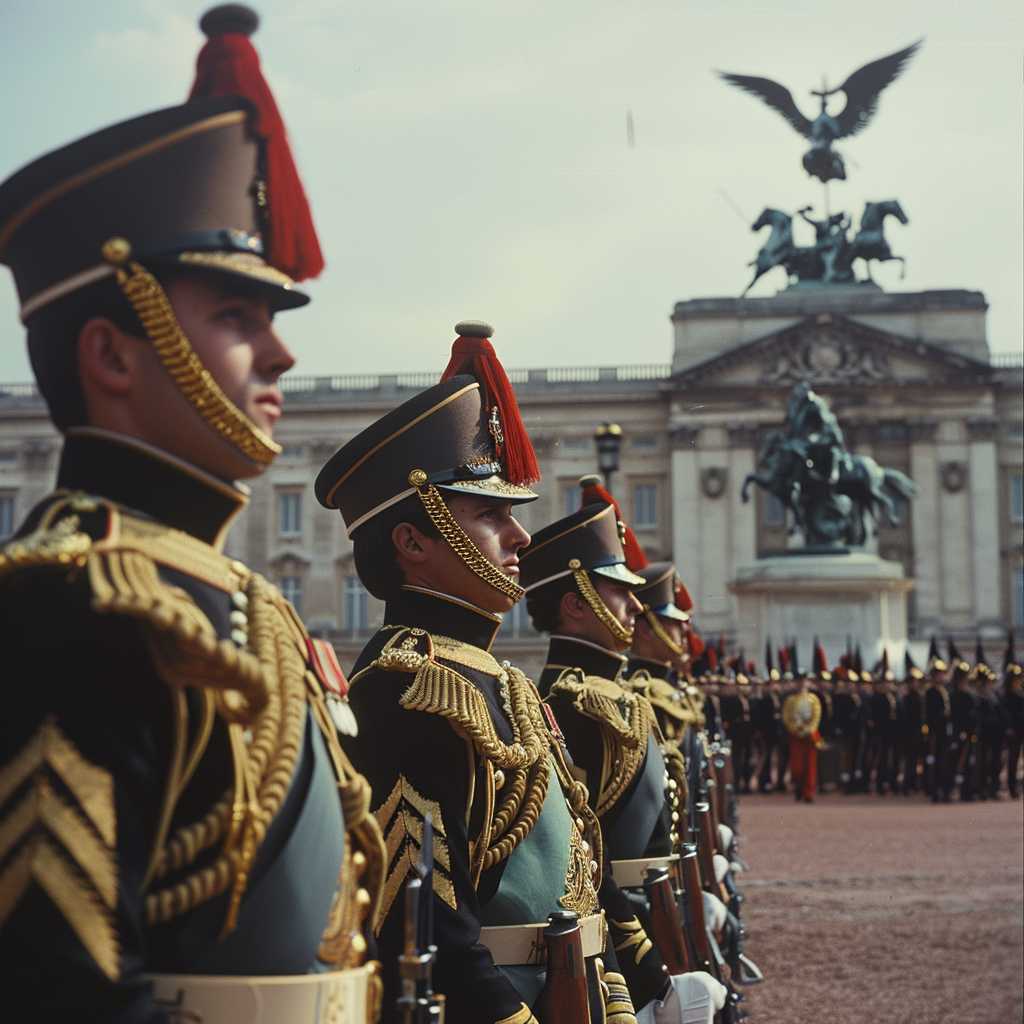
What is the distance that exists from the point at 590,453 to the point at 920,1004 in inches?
2033

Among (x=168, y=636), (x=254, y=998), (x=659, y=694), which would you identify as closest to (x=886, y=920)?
(x=659, y=694)

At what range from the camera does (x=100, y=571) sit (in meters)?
1.92

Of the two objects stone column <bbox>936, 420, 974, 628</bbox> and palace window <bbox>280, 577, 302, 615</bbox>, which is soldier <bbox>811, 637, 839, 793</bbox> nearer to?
stone column <bbox>936, 420, 974, 628</bbox>

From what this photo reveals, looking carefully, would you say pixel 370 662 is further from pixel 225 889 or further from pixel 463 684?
pixel 225 889

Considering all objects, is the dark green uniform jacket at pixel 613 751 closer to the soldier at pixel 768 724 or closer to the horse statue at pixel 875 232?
the soldier at pixel 768 724

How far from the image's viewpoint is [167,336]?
2096 millimetres

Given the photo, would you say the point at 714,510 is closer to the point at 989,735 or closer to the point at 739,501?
the point at 739,501

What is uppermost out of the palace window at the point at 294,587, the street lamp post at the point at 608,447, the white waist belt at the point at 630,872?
the palace window at the point at 294,587

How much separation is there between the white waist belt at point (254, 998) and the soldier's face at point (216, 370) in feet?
2.12

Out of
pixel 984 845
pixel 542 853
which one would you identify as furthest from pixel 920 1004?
pixel 984 845

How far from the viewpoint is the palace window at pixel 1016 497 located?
189ft

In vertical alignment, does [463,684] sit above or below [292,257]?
below

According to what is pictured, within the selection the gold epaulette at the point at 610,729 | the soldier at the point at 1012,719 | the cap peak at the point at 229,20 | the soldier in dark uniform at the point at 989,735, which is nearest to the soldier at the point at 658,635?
the gold epaulette at the point at 610,729

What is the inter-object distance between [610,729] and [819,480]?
27.3 m
